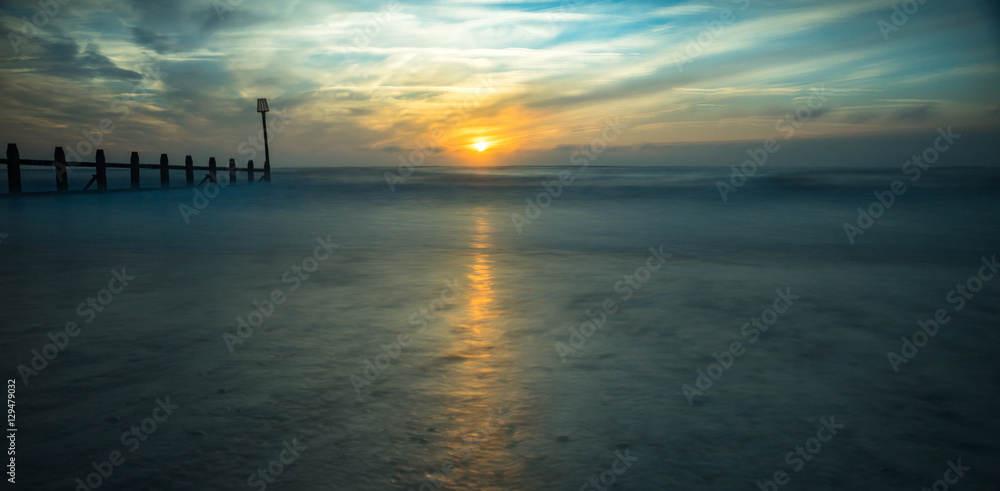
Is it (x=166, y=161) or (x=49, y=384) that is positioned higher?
(x=166, y=161)

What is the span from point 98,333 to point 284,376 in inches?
77.0

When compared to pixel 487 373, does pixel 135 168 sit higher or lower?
higher

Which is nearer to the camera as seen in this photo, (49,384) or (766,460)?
(766,460)

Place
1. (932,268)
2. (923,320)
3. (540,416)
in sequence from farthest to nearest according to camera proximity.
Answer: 1. (932,268)
2. (923,320)
3. (540,416)

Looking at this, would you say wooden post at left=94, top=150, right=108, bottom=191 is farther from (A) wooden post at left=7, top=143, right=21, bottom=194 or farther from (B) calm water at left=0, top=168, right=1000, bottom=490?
(B) calm water at left=0, top=168, right=1000, bottom=490

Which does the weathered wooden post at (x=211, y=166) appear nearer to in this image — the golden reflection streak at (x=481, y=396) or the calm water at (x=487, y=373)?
the calm water at (x=487, y=373)

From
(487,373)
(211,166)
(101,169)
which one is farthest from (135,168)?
(487,373)

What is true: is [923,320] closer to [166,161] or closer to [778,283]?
[778,283]

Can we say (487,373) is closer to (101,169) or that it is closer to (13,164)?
(13,164)

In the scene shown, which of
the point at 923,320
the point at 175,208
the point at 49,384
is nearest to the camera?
the point at 49,384

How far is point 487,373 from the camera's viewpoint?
3.82 metres

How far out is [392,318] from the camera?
5234 millimetres

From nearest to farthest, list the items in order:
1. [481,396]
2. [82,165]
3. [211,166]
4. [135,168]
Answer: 1. [481,396]
2. [82,165]
3. [135,168]
4. [211,166]

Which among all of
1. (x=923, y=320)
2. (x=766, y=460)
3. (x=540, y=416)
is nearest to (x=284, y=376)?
(x=540, y=416)
